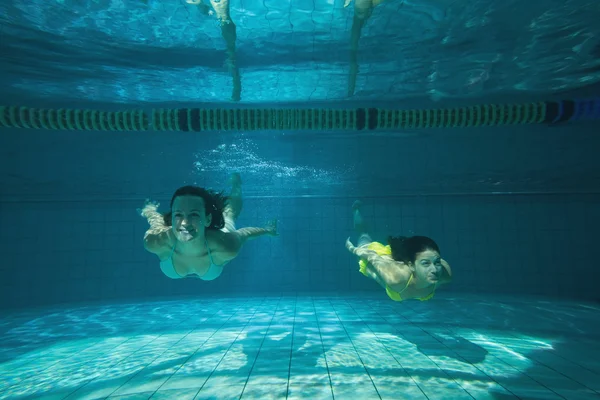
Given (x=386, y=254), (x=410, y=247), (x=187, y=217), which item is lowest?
(x=386, y=254)

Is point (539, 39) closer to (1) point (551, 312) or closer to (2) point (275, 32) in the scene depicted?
(2) point (275, 32)

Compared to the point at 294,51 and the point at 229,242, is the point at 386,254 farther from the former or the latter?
the point at 294,51

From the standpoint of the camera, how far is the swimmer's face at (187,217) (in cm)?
384

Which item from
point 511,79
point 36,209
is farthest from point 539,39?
point 36,209

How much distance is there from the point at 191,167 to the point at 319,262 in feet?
20.0

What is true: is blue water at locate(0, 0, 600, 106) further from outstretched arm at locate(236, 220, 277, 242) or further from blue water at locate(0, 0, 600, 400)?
outstretched arm at locate(236, 220, 277, 242)

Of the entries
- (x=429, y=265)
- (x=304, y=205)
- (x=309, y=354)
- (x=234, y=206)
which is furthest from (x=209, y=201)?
(x=304, y=205)

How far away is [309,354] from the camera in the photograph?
5145mm

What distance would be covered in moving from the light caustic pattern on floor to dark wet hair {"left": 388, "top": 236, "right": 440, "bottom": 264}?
5.07ft

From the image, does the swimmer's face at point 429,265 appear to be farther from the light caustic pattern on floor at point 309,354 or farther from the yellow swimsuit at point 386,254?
the light caustic pattern on floor at point 309,354

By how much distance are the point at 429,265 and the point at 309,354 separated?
7.94 feet

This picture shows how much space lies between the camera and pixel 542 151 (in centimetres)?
1023

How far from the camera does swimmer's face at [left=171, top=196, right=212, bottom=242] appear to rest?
3.84 m

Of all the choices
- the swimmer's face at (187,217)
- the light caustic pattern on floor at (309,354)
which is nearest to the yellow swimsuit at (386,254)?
the light caustic pattern on floor at (309,354)
